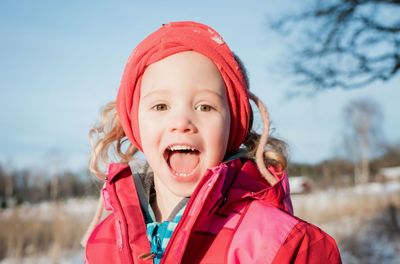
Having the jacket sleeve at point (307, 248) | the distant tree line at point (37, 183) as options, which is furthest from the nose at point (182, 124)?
the distant tree line at point (37, 183)

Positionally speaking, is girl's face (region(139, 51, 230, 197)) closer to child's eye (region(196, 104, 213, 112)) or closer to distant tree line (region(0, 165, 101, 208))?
child's eye (region(196, 104, 213, 112))

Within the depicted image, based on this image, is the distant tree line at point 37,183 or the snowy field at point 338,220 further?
the distant tree line at point 37,183

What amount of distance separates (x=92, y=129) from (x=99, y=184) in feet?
A: 0.99

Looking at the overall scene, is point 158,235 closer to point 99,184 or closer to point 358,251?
point 99,184

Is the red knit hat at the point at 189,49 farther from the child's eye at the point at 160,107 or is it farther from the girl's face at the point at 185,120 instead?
the child's eye at the point at 160,107

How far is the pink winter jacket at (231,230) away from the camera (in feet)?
4.49

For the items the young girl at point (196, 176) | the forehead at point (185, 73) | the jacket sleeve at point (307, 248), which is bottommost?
the jacket sleeve at point (307, 248)

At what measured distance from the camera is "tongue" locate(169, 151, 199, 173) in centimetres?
153

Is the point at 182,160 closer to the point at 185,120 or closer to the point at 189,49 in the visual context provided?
the point at 185,120

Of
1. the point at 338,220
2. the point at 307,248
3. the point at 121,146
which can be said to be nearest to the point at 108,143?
the point at 121,146

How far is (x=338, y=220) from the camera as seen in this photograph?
9.11m

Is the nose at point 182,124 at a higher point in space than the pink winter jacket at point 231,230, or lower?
higher

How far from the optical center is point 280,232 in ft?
4.52

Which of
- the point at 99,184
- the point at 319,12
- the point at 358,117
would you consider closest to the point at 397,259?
the point at 319,12
